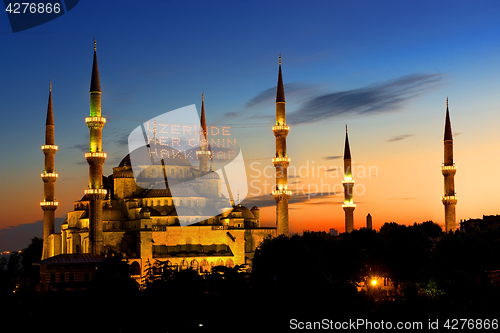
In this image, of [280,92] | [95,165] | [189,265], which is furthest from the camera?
[280,92]

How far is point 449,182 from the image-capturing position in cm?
5275

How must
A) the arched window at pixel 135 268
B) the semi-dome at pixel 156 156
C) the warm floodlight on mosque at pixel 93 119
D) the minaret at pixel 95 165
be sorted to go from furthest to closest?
1. the semi-dome at pixel 156 156
2. the warm floodlight on mosque at pixel 93 119
3. the arched window at pixel 135 268
4. the minaret at pixel 95 165

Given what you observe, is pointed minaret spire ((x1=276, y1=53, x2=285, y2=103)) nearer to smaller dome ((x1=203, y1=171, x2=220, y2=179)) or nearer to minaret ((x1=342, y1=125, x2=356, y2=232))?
smaller dome ((x1=203, y1=171, x2=220, y2=179))

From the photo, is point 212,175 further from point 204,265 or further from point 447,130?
point 447,130

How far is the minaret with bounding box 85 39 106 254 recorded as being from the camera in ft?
149

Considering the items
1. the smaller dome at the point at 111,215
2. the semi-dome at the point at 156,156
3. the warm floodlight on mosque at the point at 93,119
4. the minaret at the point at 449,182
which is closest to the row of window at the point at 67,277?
the smaller dome at the point at 111,215

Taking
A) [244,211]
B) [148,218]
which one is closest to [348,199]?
[244,211]

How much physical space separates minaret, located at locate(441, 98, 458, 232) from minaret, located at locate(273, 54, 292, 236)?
12.6m

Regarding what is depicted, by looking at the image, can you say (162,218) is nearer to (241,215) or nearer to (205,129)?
(241,215)

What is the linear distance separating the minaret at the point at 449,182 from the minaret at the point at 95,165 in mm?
26211

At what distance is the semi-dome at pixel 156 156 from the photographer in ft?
177

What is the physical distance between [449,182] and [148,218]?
76.9 feet

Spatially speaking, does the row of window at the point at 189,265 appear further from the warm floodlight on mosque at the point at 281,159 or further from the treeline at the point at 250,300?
the warm floodlight on mosque at the point at 281,159

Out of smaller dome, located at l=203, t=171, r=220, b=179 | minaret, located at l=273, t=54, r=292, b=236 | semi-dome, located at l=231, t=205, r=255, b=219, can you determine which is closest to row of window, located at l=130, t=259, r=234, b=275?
minaret, located at l=273, t=54, r=292, b=236
